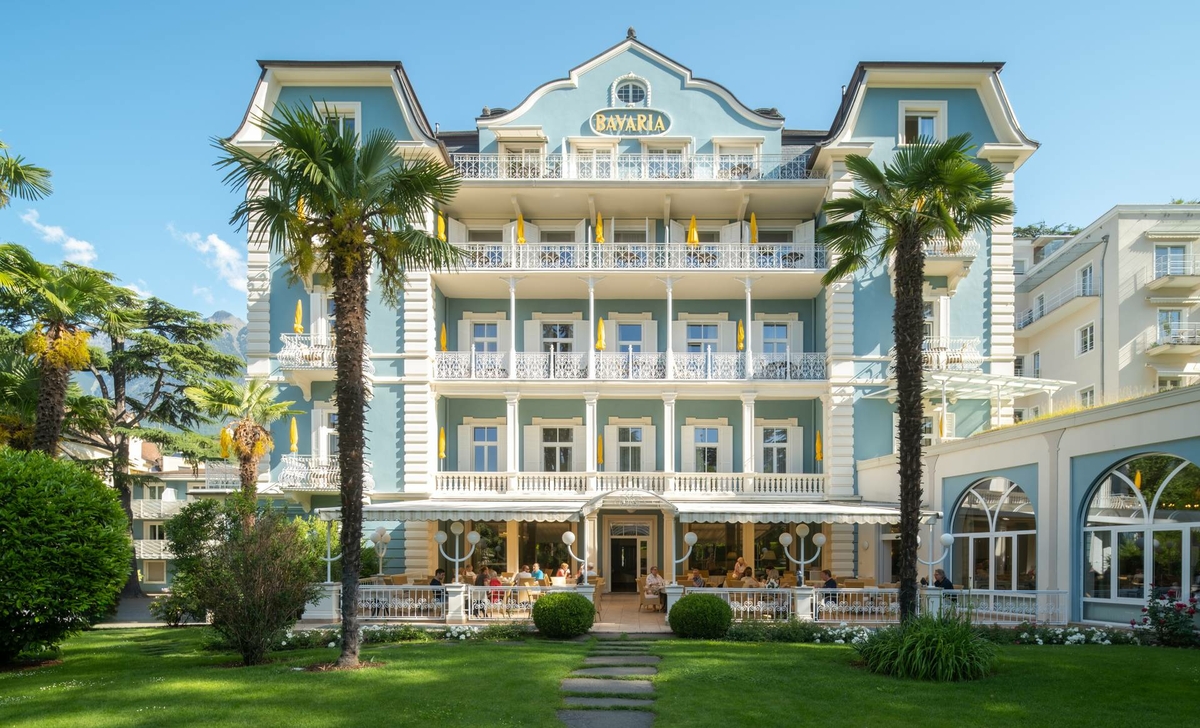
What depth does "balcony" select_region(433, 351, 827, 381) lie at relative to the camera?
Result: 2477cm

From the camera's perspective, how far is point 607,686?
11.3m

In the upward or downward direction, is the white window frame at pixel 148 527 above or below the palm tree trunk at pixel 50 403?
below

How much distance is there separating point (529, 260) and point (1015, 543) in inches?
572

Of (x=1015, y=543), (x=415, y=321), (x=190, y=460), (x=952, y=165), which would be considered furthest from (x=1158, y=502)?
(x=190, y=460)

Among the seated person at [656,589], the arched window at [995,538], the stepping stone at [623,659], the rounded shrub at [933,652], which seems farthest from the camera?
the seated person at [656,589]

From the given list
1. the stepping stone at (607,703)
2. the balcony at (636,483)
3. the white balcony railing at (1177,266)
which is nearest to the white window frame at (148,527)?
the balcony at (636,483)

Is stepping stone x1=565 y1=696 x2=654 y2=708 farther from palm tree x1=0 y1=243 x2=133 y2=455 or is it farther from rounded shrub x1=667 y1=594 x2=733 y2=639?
palm tree x1=0 y1=243 x2=133 y2=455

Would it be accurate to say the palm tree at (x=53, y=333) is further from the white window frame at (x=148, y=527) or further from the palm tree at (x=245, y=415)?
the white window frame at (x=148, y=527)

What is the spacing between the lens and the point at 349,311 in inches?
529

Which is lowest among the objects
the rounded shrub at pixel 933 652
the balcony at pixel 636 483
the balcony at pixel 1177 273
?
the rounded shrub at pixel 933 652

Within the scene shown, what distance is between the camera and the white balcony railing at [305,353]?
23562 millimetres

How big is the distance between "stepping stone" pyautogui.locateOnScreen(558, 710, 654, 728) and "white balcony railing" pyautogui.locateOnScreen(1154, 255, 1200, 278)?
30.6m

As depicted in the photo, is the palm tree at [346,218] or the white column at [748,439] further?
the white column at [748,439]

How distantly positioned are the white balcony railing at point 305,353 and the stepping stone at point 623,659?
1272 centimetres
